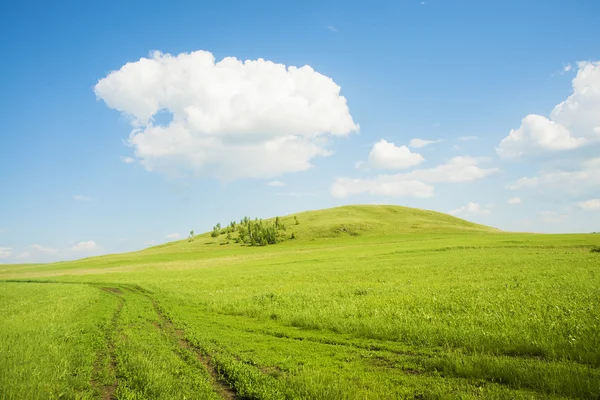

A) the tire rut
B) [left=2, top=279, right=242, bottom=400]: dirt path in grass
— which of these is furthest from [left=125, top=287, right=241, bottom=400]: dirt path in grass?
the tire rut

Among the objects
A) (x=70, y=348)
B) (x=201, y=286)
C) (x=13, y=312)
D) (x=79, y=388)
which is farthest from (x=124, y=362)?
(x=201, y=286)

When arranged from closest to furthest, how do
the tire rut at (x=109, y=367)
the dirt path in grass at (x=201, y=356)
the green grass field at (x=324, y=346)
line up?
the green grass field at (x=324, y=346), the dirt path in grass at (x=201, y=356), the tire rut at (x=109, y=367)

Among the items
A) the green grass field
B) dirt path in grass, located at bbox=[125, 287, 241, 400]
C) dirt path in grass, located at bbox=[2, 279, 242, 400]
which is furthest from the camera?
dirt path in grass, located at bbox=[2, 279, 242, 400]

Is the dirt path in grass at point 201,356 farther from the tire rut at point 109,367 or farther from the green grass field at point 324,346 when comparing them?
the tire rut at point 109,367

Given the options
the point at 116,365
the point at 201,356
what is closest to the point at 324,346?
the point at 201,356

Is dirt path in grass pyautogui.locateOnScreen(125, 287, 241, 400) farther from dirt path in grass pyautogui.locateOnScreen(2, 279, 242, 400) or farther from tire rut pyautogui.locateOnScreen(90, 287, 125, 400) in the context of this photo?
tire rut pyautogui.locateOnScreen(90, 287, 125, 400)

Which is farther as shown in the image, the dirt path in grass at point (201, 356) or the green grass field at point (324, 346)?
the dirt path in grass at point (201, 356)

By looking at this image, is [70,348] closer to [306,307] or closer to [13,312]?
[306,307]

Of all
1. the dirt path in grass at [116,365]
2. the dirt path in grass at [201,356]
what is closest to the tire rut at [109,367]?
the dirt path in grass at [116,365]

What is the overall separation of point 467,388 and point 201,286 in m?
33.0

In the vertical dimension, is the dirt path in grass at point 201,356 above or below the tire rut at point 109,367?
below

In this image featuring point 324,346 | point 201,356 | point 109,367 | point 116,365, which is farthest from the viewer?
point 324,346

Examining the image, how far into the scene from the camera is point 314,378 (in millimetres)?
10555

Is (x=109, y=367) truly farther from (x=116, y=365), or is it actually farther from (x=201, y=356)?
(x=201, y=356)
